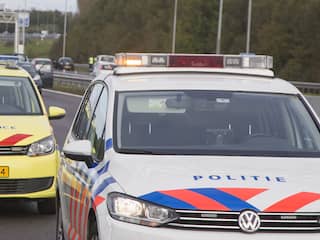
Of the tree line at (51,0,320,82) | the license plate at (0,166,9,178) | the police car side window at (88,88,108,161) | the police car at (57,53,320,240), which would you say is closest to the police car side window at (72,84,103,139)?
the police car at (57,53,320,240)

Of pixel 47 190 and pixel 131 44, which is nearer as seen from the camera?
pixel 47 190

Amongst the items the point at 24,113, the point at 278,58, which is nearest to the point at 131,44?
the point at 278,58

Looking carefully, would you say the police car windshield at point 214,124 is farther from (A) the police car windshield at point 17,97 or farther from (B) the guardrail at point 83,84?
(B) the guardrail at point 83,84

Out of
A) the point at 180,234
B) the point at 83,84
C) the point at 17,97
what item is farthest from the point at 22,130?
the point at 83,84

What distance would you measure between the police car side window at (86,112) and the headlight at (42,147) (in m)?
1.95

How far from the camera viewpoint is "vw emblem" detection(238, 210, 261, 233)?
171 inches

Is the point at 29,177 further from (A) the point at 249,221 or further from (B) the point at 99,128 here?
Answer: (A) the point at 249,221

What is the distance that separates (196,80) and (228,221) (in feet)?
5.34

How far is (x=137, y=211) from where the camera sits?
4.48m

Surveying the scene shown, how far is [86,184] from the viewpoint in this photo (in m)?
5.20

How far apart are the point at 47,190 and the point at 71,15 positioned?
125 m

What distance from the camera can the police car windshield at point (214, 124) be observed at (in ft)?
17.3

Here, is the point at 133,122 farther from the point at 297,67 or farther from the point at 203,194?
the point at 297,67

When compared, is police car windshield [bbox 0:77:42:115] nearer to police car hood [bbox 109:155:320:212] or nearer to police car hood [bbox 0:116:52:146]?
police car hood [bbox 0:116:52:146]
